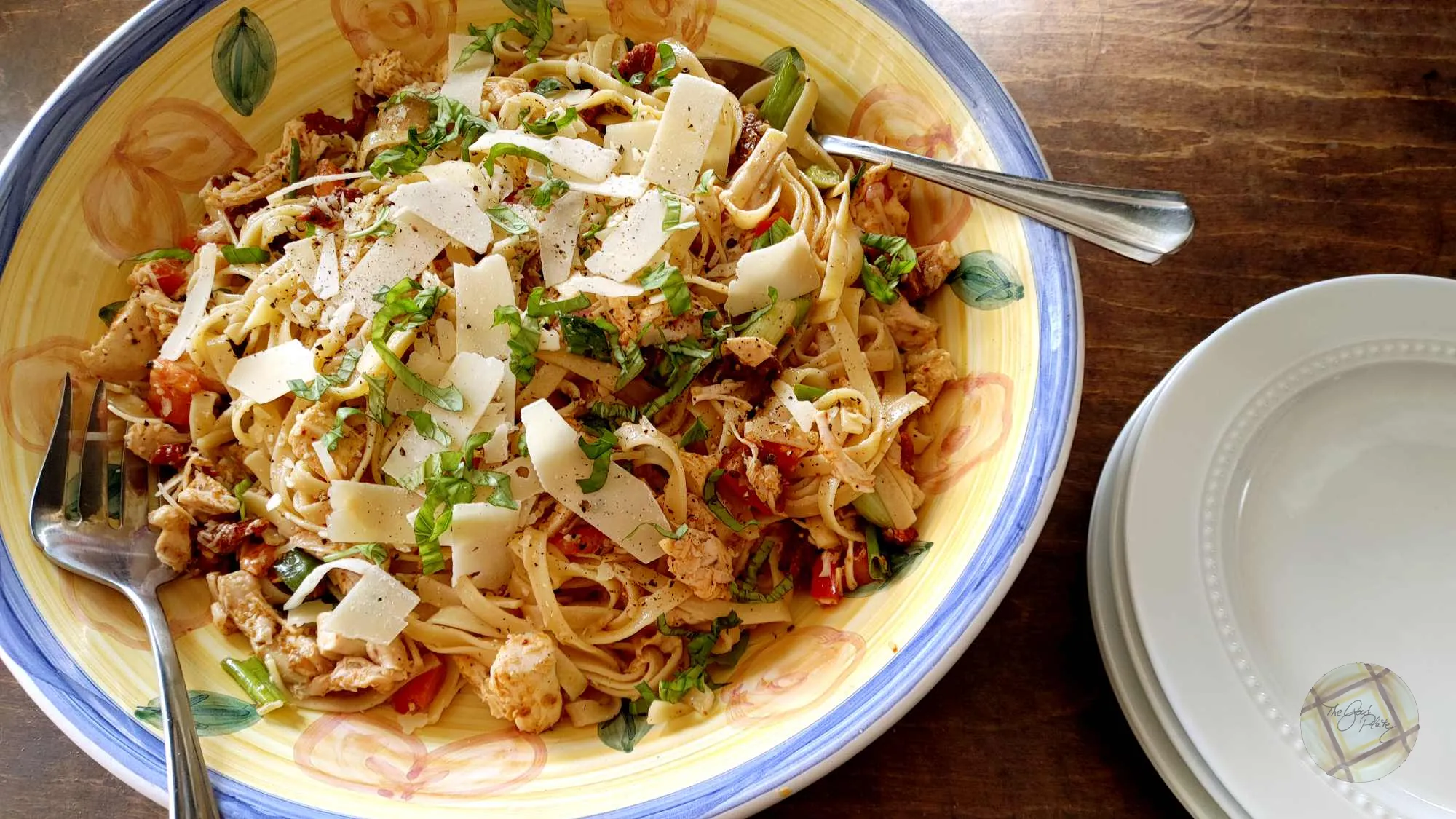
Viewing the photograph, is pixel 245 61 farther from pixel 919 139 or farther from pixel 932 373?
pixel 932 373

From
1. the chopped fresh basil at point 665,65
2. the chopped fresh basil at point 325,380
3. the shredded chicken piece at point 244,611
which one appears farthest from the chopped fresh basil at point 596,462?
the chopped fresh basil at point 665,65

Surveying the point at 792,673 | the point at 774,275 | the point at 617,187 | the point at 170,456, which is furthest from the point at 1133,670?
the point at 170,456

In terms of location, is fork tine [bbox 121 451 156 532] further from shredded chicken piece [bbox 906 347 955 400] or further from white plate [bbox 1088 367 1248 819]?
white plate [bbox 1088 367 1248 819]

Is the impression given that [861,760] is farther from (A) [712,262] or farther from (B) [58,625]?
(B) [58,625]

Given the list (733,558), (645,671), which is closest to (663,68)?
(733,558)

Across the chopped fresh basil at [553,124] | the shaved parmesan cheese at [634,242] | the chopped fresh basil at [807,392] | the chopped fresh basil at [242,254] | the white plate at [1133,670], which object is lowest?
the white plate at [1133,670]

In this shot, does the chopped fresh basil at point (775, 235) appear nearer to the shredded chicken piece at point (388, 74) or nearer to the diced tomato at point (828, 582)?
the diced tomato at point (828, 582)
